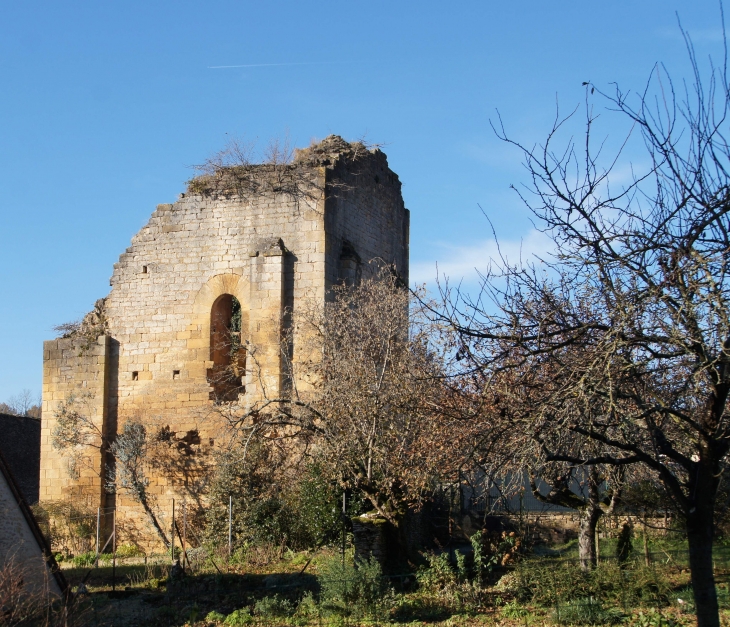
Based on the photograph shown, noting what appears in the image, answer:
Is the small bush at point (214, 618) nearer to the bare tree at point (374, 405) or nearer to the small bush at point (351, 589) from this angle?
the small bush at point (351, 589)

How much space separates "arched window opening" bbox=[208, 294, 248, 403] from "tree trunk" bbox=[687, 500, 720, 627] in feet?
39.0

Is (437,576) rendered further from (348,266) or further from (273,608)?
(348,266)

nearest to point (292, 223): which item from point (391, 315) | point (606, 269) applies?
point (391, 315)

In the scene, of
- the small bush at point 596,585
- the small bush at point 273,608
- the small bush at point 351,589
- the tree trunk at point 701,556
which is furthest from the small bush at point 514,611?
the tree trunk at point 701,556

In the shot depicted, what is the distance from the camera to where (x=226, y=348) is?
18219mm

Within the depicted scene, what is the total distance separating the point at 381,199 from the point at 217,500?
7.77 metres

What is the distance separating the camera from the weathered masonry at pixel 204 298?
17.4 metres

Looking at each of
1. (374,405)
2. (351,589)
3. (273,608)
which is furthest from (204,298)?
(351,589)

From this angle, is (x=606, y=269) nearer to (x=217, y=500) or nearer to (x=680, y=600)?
(x=680, y=600)

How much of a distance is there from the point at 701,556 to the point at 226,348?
505 inches

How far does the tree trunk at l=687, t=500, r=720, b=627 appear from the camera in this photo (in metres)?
6.58

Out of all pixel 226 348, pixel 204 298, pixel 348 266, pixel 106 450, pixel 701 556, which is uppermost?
pixel 348 266

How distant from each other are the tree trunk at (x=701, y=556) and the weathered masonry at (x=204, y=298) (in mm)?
11041

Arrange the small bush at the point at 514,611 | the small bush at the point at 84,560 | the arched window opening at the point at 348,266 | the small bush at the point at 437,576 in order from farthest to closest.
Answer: the arched window opening at the point at 348,266, the small bush at the point at 84,560, the small bush at the point at 437,576, the small bush at the point at 514,611
